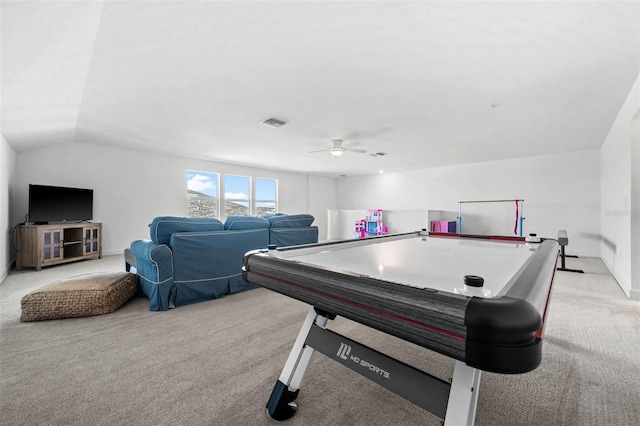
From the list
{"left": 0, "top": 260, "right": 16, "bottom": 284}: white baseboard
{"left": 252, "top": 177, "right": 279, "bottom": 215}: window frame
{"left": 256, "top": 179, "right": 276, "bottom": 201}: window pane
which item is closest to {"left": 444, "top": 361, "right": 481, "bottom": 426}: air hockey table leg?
{"left": 0, "top": 260, "right": 16, "bottom": 284}: white baseboard

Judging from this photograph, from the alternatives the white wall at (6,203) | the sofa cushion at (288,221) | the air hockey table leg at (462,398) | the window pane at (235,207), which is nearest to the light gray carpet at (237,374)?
the air hockey table leg at (462,398)

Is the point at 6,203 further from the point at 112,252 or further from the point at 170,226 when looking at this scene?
the point at 170,226

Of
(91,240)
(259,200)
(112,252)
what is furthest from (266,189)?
(91,240)

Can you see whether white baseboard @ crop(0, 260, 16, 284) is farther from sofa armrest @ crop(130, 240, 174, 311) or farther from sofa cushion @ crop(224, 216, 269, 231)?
sofa cushion @ crop(224, 216, 269, 231)

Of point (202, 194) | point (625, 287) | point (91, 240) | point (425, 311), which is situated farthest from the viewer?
point (202, 194)

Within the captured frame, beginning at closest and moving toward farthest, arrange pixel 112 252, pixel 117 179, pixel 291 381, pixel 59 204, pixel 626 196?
pixel 291 381 → pixel 626 196 → pixel 59 204 → pixel 112 252 → pixel 117 179

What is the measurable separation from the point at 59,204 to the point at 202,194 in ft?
9.40

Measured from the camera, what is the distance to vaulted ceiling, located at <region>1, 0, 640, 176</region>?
Result: 1753 millimetres

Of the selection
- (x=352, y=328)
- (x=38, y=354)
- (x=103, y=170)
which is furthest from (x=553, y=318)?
(x=103, y=170)

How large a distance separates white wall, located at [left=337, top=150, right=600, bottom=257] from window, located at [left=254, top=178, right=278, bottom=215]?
415 centimetres

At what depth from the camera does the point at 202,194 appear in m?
7.09

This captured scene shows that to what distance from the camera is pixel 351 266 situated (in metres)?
1.15

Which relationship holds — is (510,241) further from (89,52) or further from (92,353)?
(89,52)

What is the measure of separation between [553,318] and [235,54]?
3.63 metres
